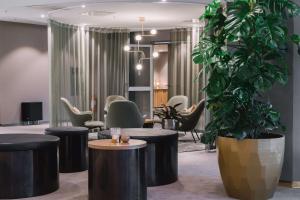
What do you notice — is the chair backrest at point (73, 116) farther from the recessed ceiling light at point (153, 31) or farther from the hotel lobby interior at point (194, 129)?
the recessed ceiling light at point (153, 31)

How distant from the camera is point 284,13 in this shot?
5062 mm

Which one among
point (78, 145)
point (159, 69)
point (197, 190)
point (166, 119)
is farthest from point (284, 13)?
point (159, 69)

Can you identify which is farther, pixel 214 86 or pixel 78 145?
pixel 78 145

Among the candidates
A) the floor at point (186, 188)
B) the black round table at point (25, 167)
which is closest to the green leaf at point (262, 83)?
the floor at point (186, 188)

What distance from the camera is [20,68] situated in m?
13.0

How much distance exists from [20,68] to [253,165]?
9.65 metres

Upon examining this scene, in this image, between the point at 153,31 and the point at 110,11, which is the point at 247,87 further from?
the point at 153,31

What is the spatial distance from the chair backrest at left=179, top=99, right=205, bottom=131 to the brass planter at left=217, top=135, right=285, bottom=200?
165 inches

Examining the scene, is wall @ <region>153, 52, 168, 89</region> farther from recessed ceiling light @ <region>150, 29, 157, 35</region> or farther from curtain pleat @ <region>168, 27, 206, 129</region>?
recessed ceiling light @ <region>150, 29, 157, 35</region>

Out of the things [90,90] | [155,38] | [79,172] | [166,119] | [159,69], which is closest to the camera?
[79,172]

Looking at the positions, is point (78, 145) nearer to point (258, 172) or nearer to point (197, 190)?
point (197, 190)

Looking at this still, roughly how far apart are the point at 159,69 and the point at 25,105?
425 centimetres

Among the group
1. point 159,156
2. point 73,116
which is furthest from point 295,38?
point 73,116

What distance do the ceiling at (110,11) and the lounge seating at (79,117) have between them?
1786 millimetres
